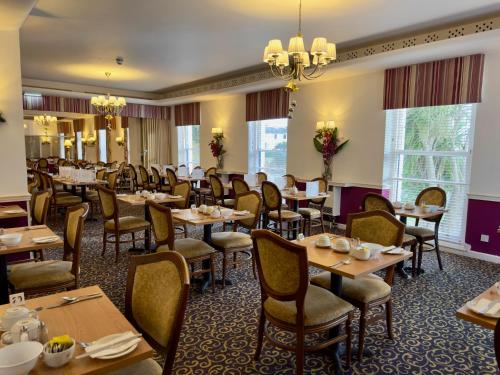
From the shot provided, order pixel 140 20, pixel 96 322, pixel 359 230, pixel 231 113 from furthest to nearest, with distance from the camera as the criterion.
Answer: pixel 231 113 → pixel 140 20 → pixel 359 230 → pixel 96 322

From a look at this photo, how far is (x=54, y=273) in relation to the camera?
281 cm

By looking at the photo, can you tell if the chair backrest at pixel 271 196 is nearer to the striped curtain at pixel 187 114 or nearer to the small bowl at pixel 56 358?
the small bowl at pixel 56 358

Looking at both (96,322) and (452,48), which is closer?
(96,322)

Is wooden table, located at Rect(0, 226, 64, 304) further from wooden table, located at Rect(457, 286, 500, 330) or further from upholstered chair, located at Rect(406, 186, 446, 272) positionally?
upholstered chair, located at Rect(406, 186, 446, 272)

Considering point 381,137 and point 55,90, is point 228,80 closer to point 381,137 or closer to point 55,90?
point 381,137

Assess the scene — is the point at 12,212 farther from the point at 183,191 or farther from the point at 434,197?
the point at 434,197

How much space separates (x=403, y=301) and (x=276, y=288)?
6.46ft

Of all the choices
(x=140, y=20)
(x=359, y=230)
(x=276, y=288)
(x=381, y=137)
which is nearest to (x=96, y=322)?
(x=276, y=288)

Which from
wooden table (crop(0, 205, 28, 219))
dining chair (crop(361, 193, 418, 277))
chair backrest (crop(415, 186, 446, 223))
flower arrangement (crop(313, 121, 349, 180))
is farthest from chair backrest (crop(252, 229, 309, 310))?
flower arrangement (crop(313, 121, 349, 180))

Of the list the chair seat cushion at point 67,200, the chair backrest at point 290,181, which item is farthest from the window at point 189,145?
the chair backrest at point 290,181

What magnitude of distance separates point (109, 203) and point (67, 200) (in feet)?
9.11

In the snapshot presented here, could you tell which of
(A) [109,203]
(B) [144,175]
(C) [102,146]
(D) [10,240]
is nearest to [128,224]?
(A) [109,203]

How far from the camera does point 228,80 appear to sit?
7852 mm

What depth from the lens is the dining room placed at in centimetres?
183
